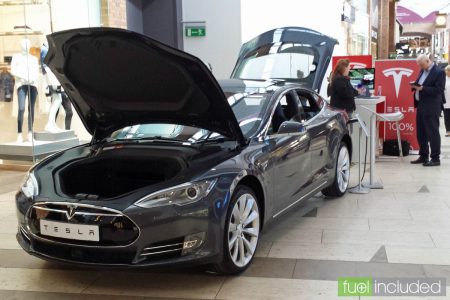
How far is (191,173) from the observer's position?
4.04 meters

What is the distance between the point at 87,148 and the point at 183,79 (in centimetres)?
139

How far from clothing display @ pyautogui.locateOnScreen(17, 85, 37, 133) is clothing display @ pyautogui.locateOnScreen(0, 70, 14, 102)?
23 centimetres

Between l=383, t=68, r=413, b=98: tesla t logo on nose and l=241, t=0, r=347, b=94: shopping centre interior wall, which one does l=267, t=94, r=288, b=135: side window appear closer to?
l=383, t=68, r=413, b=98: tesla t logo on nose

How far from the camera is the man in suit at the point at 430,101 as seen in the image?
336 inches

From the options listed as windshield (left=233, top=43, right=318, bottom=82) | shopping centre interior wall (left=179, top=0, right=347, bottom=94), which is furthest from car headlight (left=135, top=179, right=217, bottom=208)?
shopping centre interior wall (left=179, top=0, right=347, bottom=94)

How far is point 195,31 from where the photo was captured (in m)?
13.0

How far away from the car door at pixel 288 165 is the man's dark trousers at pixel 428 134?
3932 millimetres

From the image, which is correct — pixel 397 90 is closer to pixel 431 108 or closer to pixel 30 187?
pixel 431 108

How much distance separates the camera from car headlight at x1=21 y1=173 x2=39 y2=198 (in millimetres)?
4151

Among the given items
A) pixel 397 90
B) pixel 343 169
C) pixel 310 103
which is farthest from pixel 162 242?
pixel 397 90

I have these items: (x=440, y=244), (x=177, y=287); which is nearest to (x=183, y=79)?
(x=177, y=287)

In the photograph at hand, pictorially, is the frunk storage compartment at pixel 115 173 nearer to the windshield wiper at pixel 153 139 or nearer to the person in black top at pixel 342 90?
the windshield wiper at pixel 153 139

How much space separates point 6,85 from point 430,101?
731cm

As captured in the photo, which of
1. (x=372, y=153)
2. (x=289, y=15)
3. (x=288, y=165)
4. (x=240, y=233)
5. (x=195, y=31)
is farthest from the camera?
(x=289, y=15)
